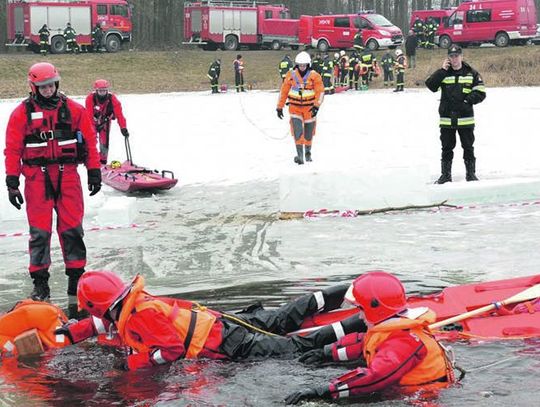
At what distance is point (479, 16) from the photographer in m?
38.4

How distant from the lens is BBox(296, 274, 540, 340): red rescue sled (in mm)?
6262

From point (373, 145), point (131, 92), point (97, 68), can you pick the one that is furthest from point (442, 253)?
point (97, 68)

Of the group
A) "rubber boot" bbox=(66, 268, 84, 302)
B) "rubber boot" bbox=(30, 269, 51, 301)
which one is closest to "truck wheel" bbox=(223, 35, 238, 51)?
"rubber boot" bbox=(66, 268, 84, 302)

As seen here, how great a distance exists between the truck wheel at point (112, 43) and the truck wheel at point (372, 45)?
11.8 metres

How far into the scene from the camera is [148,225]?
10.9m

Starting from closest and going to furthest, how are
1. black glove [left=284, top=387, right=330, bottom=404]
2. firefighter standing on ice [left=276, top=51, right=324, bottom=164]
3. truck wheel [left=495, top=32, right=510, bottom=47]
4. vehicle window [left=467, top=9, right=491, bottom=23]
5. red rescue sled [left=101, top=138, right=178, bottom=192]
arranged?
1. black glove [left=284, top=387, right=330, bottom=404]
2. red rescue sled [left=101, top=138, right=178, bottom=192]
3. firefighter standing on ice [left=276, top=51, right=324, bottom=164]
4. vehicle window [left=467, top=9, right=491, bottom=23]
5. truck wheel [left=495, top=32, right=510, bottom=47]

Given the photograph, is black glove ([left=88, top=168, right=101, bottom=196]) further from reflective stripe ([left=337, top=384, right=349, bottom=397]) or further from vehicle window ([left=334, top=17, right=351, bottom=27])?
vehicle window ([left=334, top=17, right=351, bottom=27])

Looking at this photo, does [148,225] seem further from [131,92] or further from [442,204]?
[131,92]

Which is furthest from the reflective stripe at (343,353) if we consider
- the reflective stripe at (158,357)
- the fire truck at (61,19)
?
the fire truck at (61,19)

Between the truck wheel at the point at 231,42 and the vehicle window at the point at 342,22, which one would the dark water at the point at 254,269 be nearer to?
the vehicle window at the point at 342,22

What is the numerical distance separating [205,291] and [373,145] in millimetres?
10282

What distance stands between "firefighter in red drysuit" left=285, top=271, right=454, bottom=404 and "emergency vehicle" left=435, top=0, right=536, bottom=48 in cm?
3419

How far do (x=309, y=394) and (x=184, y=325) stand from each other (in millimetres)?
1077

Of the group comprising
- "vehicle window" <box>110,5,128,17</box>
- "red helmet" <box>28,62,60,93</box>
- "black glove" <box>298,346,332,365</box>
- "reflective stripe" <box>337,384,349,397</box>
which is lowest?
"black glove" <box>298,346,332,365</box>
